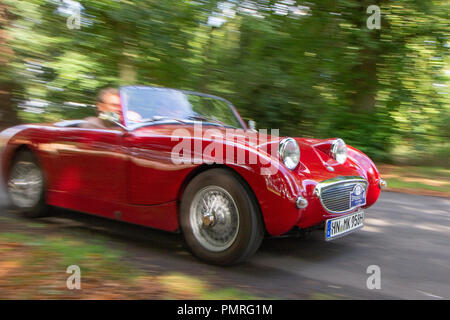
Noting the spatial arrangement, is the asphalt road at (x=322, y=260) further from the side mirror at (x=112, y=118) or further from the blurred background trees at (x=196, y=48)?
the blurred background trees at (x=196, y=48)

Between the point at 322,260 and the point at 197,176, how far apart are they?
126 centimetres

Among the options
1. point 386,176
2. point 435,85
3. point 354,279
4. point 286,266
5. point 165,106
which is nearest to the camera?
point 354,279

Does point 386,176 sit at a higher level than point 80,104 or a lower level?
lower

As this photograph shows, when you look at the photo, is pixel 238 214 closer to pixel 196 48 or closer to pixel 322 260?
pixel 322 260

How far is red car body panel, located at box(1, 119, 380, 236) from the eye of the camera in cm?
310

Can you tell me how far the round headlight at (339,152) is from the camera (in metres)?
3.97

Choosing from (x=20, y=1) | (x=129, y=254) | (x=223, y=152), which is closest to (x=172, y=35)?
(x=20, y=1)

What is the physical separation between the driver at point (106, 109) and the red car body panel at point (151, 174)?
0.10 meters

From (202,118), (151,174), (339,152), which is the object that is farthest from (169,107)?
(339,152)

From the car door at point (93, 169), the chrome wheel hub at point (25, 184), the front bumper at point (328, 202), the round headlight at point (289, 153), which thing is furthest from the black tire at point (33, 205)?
the front bumper at point (328, 202)

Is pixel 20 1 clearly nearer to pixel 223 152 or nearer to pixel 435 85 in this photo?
pixel 223 152

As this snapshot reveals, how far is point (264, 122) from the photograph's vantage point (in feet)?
34.4

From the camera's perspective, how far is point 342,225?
3492 millimetres

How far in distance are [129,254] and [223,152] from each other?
1159 millimetres
